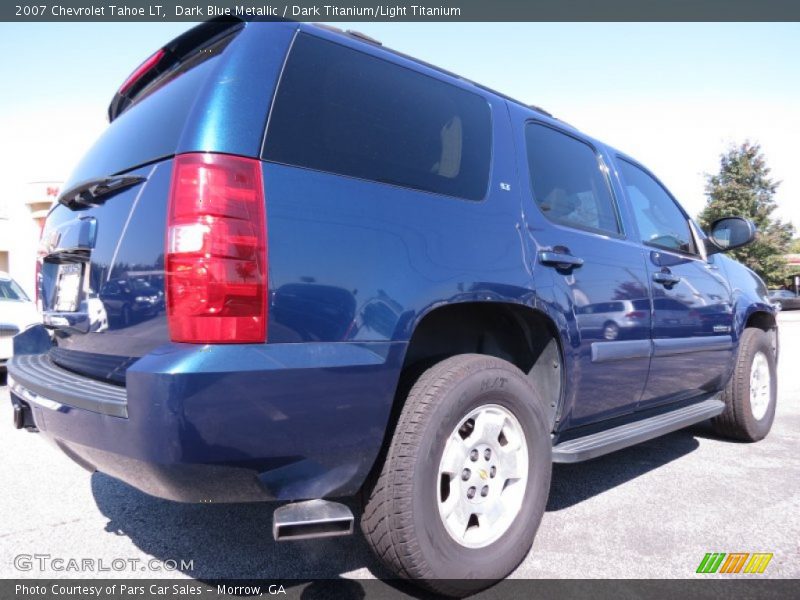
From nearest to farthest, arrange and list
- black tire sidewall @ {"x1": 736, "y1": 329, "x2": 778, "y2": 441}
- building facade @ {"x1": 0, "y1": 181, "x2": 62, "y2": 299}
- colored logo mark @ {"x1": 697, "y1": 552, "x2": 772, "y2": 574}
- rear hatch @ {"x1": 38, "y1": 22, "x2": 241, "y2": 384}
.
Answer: rear hatch @ {"x1": 38, "y1": 22, "x2": 241, "y2": 384} → colored logo mark @ {"x1": 697, "y1": 552, "x2": 772, "y2": 574} → black tire sidewall @ {"x1": 736, "y1": 329, "x2": 778, "y2": 441} → building facade @ {"x1": 0, "y1": 181, "x2": 62, "y2": 299}

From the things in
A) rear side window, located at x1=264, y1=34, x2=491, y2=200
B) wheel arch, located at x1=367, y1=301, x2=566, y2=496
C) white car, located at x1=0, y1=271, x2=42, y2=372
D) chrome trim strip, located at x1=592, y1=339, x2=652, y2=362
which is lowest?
white car, located at x1=0, y1=271, x2=42, y2=372

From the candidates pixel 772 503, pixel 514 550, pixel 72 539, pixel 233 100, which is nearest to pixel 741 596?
pixel 514 550

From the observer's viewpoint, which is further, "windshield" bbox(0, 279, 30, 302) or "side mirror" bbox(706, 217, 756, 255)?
"windshield" bbox(0, 279, 30, 302)

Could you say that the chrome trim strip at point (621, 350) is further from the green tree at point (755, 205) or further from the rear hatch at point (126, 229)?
the green tree at point (755, 205)

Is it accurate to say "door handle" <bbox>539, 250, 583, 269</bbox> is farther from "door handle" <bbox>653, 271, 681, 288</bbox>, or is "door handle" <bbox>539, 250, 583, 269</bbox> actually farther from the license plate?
the license plate

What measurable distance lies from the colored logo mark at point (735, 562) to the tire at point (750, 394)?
1.94m

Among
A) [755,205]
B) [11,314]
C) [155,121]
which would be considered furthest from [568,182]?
[755,205]

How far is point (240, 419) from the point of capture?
62.7 inches

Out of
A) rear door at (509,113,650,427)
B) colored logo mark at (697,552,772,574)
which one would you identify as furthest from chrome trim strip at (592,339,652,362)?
colored logo mark at (697,552,772,574)

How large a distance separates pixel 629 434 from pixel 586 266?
91 cm

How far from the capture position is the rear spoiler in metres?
2.02

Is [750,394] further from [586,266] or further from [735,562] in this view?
[586,266]

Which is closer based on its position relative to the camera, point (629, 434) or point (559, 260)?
point (559, 260)

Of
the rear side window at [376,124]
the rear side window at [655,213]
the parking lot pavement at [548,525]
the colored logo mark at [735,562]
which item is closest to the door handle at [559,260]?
the rear side window at [376,124]
